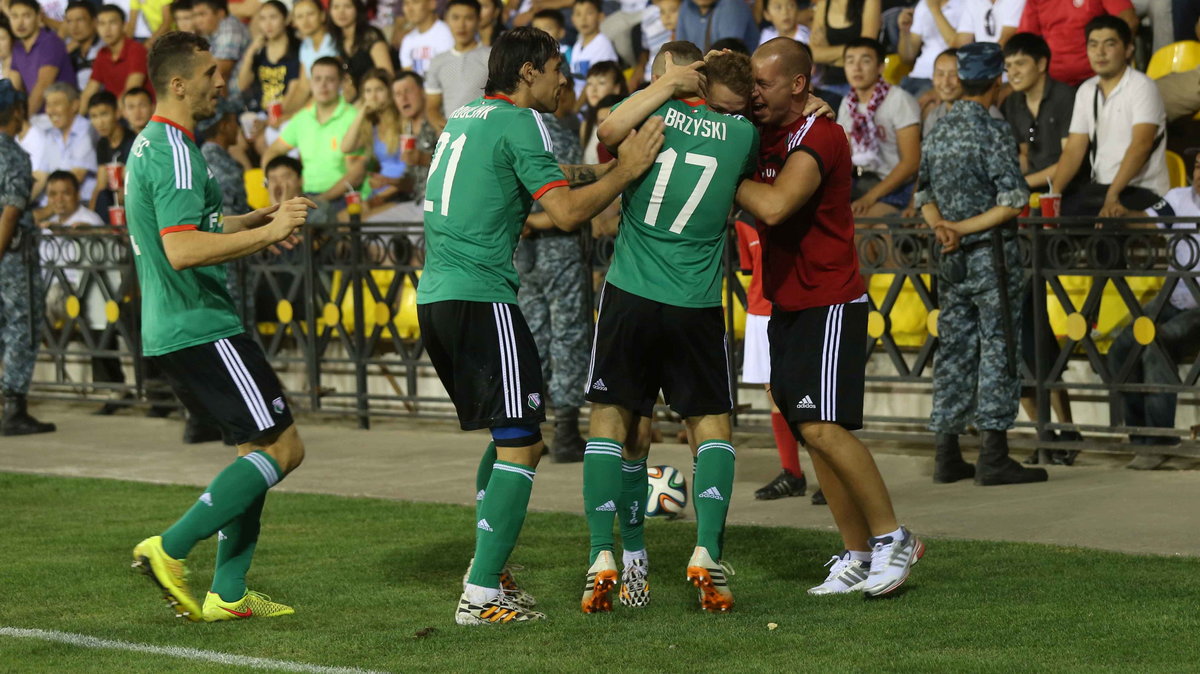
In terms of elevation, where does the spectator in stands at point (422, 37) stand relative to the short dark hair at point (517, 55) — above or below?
above

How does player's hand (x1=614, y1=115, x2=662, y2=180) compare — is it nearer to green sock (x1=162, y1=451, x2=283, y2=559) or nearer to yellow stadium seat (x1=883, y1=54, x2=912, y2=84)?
green sock (x1=162, y1=451, x2=283, y2=559)

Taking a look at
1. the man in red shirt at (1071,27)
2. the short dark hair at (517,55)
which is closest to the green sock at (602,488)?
the short dark hair at (517,55)

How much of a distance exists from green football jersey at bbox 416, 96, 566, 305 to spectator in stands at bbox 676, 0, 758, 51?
290 inches

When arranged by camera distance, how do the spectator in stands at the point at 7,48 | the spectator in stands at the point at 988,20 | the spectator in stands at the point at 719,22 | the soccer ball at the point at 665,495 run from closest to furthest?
the soccer ball at the point at 665,495, the spectator in stands at the point at 988,20, the spectator in stands at the point at 719,22, the spectator in stands at the point at 7,48

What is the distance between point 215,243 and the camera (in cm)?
643

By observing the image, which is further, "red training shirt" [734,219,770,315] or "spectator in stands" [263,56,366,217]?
"spectator in stands" [263,56,366,217]

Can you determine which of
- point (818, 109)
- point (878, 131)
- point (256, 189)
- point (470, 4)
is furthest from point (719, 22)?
point (818, 109)

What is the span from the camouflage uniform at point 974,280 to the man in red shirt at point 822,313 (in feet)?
9.21

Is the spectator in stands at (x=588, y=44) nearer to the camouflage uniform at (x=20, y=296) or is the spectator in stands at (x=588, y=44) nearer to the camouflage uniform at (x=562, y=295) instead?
the camouflage uniform at (x=562, y=295)

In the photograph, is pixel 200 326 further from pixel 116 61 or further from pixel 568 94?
pixel 116 61

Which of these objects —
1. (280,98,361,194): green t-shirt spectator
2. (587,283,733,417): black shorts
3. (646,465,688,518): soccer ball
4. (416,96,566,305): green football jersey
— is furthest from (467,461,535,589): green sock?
(280,98,361,194): green t-shirt spectator

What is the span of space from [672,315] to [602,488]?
749 mm

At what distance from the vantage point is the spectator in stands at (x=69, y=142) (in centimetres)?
1764

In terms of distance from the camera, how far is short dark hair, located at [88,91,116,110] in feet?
54.3
